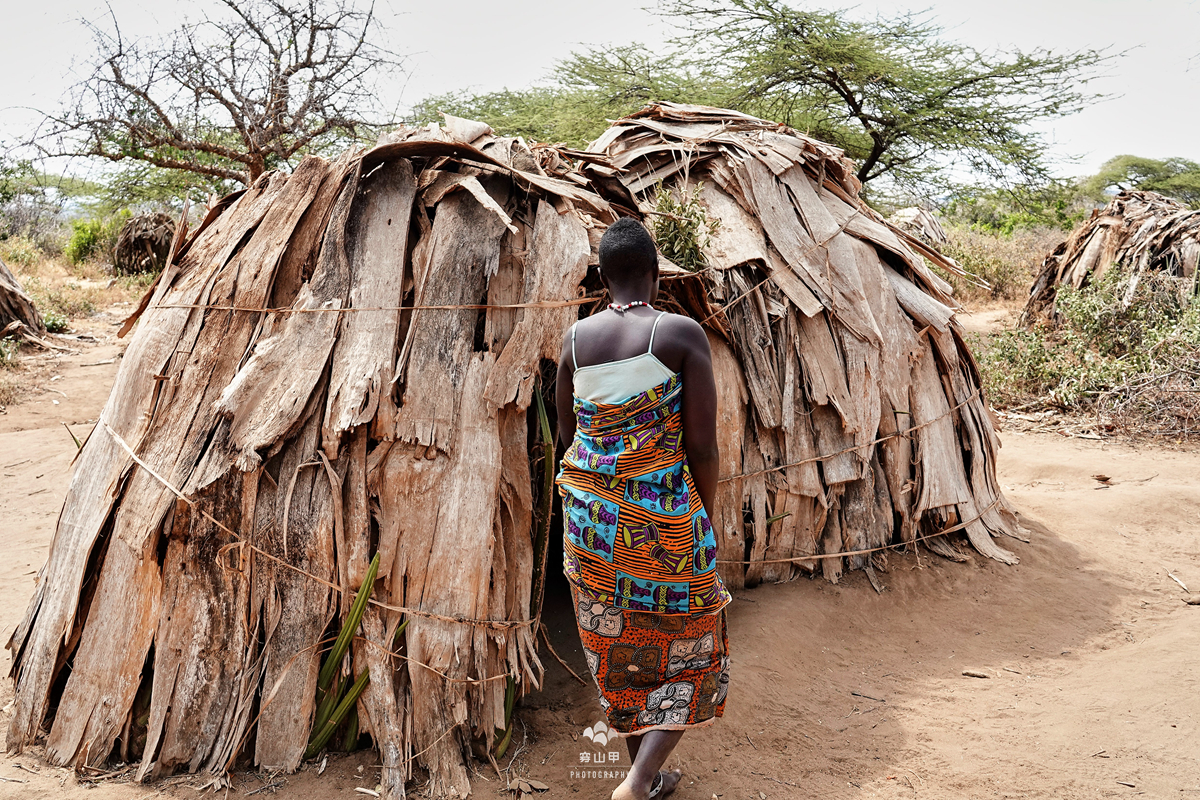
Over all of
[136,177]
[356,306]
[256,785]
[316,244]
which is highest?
[136,177]

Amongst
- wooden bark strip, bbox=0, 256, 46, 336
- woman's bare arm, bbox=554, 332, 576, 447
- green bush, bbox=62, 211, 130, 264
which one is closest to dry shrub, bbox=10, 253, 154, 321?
green bush, bbox=62, 211, 130, 264

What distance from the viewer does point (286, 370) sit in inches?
116

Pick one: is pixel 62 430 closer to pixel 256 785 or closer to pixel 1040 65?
pixel 256 785

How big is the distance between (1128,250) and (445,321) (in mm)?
9159

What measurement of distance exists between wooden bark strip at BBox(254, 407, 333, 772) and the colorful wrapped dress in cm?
92

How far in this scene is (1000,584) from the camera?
4.14 m

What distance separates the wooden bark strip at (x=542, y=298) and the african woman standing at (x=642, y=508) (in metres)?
0.56

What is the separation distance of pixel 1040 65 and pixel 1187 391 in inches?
287

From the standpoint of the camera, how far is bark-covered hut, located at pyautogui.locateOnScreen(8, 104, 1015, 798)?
2746 mm

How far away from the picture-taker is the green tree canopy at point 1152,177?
77.6ft

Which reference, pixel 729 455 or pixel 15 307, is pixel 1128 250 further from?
pixel 15 307

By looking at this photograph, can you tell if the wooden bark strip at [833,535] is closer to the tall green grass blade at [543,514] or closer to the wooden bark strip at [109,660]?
the tall green grass blade at [543,514]

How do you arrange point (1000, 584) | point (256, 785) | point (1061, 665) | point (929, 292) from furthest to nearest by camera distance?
point (929, 292) → point (1000, 584) → point (1061, 665) → point (256, 785)

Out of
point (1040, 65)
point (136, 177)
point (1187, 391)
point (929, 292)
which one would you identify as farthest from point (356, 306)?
point (1040, 65)
